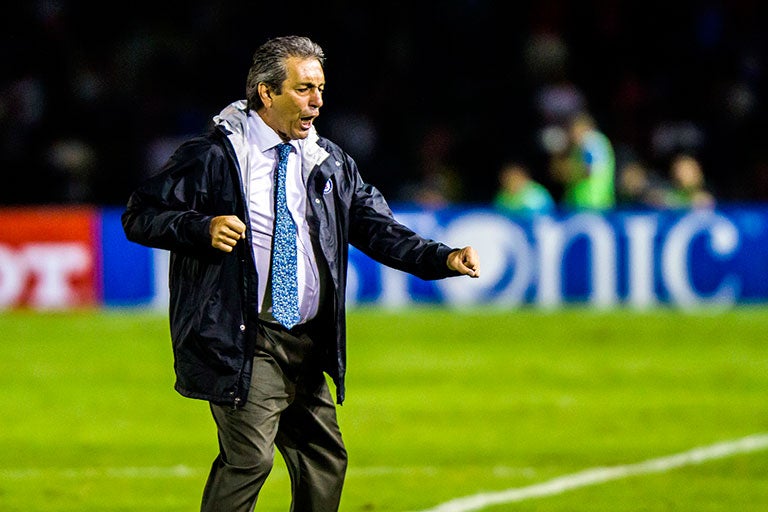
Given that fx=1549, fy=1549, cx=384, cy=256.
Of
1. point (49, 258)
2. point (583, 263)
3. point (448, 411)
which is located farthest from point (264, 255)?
point (583, 263)

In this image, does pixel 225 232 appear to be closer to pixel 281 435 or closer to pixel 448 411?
pixel 281 435

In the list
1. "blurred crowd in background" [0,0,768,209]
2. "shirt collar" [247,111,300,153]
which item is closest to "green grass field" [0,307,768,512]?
"shirt collar" [247,111,300,153]

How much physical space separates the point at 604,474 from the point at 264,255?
12.9 feet

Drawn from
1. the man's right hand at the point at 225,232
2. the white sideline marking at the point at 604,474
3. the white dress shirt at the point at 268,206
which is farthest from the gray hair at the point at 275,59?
the white sideline marking at the point at 604,474

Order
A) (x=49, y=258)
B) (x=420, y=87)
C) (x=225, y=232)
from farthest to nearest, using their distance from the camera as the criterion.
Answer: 1. (x=420, y=87)
2. (x=49, y=258)
3. (x=225, y=232)

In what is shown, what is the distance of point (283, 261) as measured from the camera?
621 cm

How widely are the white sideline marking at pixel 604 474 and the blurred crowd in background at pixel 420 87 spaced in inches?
383

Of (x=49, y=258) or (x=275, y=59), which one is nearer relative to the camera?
(x=275, y=59)

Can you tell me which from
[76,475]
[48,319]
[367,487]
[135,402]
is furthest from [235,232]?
[48,319]

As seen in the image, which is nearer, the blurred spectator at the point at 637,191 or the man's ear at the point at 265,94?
the man's ear at the point at 265,94

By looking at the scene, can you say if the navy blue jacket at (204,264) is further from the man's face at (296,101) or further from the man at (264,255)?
the man's face at (296,101)

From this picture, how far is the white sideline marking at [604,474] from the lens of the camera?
853 cm

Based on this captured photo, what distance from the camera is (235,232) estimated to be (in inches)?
227

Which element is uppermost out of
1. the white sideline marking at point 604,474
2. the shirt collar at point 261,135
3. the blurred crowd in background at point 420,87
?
the blurred crowd in background at point 420,87
